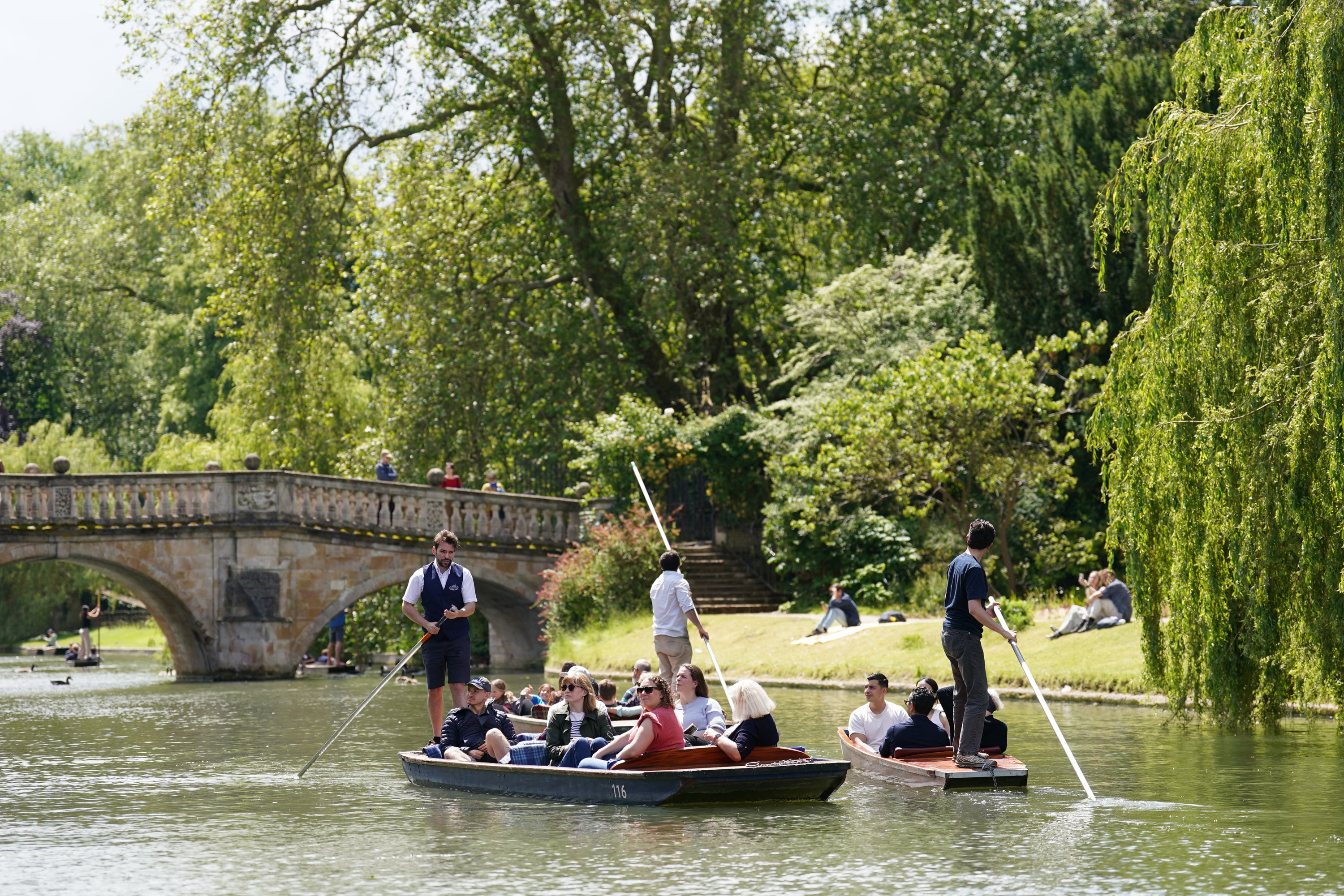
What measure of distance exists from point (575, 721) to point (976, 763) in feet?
9.53

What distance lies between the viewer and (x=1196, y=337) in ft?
46.8

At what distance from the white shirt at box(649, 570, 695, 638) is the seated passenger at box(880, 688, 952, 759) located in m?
2.78

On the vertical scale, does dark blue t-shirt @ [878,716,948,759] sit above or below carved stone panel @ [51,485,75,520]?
below

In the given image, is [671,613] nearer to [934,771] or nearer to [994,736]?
[994,736]

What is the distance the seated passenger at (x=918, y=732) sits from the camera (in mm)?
12461

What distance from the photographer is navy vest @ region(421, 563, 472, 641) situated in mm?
13734

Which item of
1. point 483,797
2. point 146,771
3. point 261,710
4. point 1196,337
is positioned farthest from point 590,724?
point 261,710

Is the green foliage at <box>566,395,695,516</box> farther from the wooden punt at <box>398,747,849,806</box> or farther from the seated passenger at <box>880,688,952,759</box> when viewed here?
the wooden punt at <box>398,747,849,806</box>

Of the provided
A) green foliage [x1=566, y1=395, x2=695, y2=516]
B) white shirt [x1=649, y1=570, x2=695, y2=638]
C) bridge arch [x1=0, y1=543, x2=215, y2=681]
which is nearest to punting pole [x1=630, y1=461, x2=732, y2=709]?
white shirt [x1=649, y1=570, x2=695, y2=638]

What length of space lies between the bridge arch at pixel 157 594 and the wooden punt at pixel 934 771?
18.2 meters

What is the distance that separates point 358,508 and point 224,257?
6.37 meters

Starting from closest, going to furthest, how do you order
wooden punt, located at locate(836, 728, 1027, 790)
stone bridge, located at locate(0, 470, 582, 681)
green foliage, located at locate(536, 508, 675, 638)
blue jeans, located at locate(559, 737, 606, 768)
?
wooden punt, located at locate(836, 728, 1027, 790) < blue jeans, located at locate(559, 737, 606, 768) < stone bridge, located at locate(0, 470, 582, 681) < green foliage, located at locate(536, 508, 675, 638)

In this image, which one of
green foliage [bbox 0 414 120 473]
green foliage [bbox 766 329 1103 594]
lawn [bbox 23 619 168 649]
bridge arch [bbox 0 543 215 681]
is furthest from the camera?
lawn [bbox 23 619 168 649]

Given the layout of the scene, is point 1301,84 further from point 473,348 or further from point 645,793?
point 473,348
